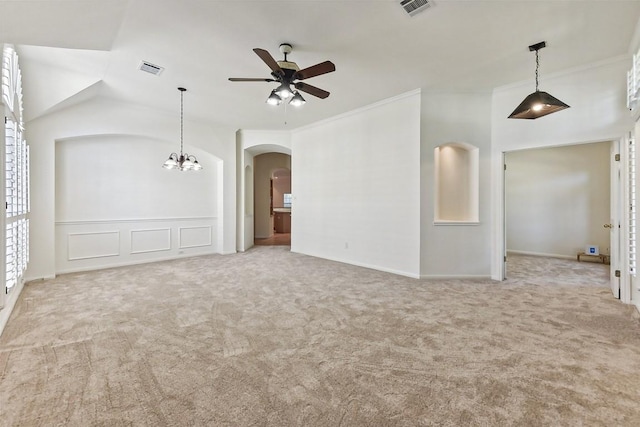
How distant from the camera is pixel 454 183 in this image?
5.28 metres

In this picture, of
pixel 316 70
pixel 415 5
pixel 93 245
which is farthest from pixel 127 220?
pixel 415 5

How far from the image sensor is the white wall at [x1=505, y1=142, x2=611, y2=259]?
650 cm

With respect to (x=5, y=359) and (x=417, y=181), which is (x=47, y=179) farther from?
(x=417, y=181)

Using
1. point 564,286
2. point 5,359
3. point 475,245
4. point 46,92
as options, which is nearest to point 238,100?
point 46,92

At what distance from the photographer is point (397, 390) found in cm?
199

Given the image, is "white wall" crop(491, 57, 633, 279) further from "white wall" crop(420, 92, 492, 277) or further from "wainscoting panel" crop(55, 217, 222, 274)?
"wainscoting panel" crop(55, 217, 222, 274)

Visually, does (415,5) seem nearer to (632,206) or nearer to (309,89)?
(309,89)

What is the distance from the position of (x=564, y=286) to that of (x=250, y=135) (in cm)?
712

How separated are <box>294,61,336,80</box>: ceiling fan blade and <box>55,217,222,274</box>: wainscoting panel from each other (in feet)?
16.3

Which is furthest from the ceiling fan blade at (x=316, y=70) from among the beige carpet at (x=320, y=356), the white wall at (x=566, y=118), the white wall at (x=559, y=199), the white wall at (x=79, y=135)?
the white wall at (x=559, y=199)

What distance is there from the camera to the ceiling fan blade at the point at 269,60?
2.83 metres

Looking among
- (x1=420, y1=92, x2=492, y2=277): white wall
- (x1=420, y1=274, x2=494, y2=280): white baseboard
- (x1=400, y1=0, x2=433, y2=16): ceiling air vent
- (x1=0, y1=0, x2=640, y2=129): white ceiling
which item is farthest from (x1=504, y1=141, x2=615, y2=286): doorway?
(x1=400, y1=0, x2=433, y2=16): ceiling air vent

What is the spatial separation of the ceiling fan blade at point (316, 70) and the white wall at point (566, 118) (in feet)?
10.8

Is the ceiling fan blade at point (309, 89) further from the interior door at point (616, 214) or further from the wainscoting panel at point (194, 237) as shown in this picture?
the wainscoting panel at point (194, 237)
